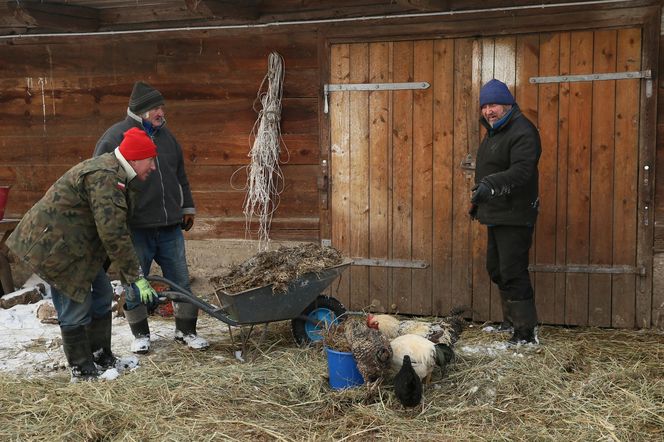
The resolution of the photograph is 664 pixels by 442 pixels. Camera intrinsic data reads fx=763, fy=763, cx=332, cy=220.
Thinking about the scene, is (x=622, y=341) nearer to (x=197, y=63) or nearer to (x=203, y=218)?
(x=203, y=218)

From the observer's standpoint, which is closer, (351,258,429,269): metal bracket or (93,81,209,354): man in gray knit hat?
(93,81,209,354): man in gray knit hat

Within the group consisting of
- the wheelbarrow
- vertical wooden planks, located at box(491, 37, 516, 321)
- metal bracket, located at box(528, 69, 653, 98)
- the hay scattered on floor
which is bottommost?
the hay scattered on floor

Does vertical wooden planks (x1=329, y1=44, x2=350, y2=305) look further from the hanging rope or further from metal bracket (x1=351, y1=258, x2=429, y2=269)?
the hanging rope

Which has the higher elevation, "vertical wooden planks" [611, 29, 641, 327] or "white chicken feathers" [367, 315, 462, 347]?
"vertical wooden planks" [611, 29, 641, 327]

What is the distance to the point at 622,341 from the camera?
5.50 m

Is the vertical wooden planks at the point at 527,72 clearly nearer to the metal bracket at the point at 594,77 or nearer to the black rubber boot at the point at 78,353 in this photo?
the metal bracket at the point at 594,77

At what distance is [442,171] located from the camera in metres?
6.14

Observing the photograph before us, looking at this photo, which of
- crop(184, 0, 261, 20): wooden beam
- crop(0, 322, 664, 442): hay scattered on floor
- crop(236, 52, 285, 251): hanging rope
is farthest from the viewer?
crop(236, 52, 285, 251): hanging rope

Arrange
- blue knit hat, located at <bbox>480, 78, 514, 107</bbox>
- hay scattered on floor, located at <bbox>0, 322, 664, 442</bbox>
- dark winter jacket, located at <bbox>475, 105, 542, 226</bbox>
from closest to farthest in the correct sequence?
hay scattered on floor, located at <bbox>0, 322, 664, 442</bbox>, dark winter jacket, located at <bbox>475, 105, 542, 226</bbox>, blue knit hat, located at <bbox>480, 78, 514, 107</bbox>

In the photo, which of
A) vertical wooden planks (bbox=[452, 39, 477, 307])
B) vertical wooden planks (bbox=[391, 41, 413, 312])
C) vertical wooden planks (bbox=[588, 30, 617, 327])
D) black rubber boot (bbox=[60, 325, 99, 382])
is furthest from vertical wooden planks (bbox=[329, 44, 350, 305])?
black rubber boot (bbox=[60, 325, 99, 382])

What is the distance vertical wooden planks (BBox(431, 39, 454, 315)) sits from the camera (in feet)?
19.9

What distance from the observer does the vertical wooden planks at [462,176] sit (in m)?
6.00

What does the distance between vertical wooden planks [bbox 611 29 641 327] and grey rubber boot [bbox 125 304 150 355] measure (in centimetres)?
352

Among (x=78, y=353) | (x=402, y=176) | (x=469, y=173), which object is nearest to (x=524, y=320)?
(x=469, y=173)
